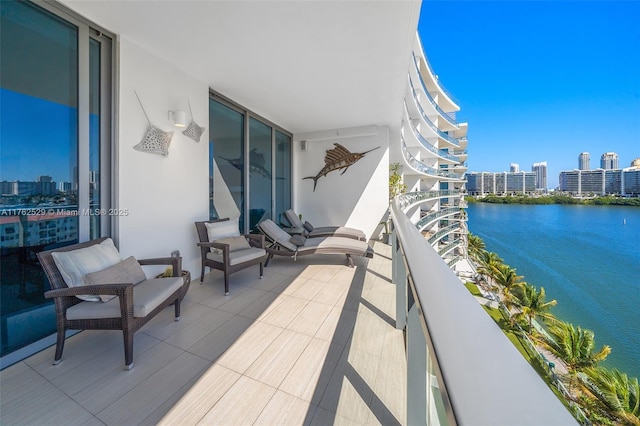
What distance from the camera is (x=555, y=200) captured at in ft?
112

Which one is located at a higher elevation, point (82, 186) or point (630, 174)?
point (630, 174)

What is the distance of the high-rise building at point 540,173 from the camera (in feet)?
145

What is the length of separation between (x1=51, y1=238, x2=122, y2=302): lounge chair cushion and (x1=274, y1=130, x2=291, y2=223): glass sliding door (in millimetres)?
4627

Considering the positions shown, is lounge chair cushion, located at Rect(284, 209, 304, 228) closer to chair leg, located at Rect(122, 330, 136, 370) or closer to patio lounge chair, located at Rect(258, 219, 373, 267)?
patio lounge chair, located at Rect(258, 219, 373, 267)

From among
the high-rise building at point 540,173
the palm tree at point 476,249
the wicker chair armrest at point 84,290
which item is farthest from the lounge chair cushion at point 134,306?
the high-rise building at point 540,173

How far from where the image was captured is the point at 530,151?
39.6 meters

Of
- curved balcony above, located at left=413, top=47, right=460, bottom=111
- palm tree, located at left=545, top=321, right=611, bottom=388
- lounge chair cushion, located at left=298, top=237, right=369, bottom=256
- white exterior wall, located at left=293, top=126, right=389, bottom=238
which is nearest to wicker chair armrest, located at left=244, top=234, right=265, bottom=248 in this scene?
lounge chair cushion, located at left=298, top=237, right=369, bottom=256

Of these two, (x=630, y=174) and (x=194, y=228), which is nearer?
(x=194, y=228)

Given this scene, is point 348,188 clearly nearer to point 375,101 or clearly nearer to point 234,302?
point 375,101

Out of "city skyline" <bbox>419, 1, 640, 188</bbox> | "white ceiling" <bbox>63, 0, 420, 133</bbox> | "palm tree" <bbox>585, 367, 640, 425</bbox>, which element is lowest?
"palm tree" <bbox>585, 367, 640, 425</bbox>

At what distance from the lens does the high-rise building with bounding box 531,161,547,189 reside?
1741 inches

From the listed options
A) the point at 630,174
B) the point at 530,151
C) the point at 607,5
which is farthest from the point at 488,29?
the point at 530,151

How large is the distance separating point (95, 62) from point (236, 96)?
7.49 ft

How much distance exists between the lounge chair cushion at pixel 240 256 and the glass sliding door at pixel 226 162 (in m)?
1.02
